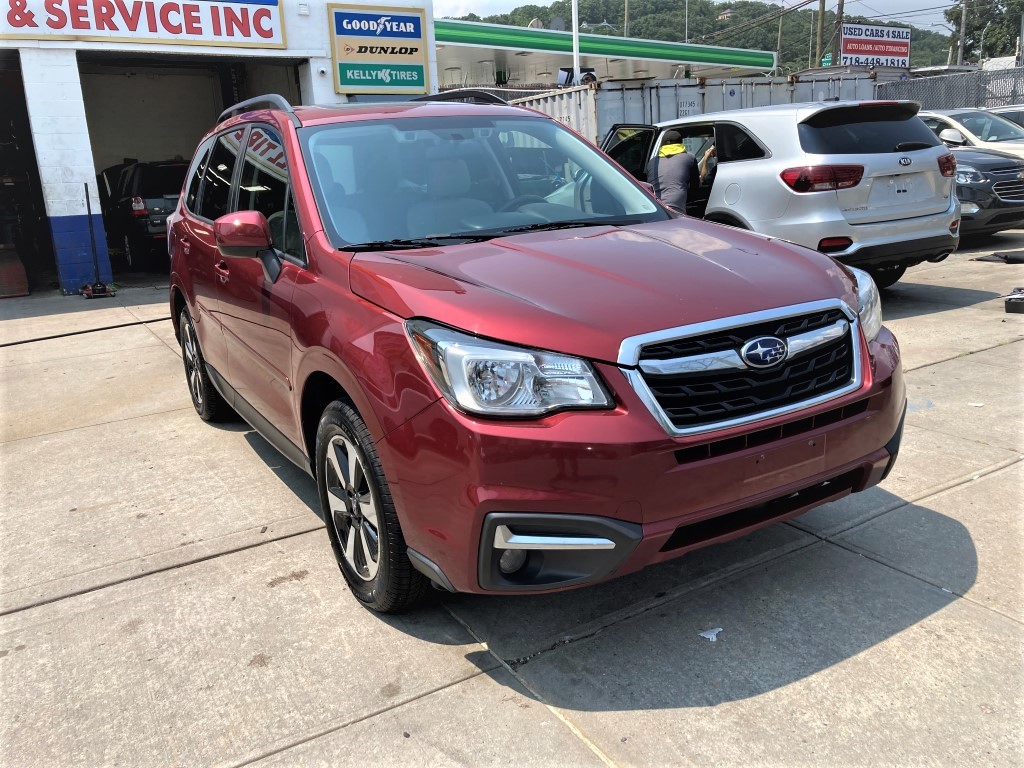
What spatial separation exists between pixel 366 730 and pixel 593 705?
0.69 metres

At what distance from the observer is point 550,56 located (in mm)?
33406

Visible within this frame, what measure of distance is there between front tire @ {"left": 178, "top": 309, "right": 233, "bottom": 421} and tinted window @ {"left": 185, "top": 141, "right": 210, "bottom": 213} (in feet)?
2.26

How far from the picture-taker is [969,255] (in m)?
10.5

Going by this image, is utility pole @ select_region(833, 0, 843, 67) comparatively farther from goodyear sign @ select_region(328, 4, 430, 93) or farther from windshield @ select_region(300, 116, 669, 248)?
windshield @ select_region(300, 116, 669, 248)

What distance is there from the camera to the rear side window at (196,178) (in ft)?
16.6

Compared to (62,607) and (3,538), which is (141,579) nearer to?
(62,607)

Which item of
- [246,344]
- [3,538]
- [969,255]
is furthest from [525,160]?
[969,255]

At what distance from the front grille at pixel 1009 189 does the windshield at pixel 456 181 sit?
26.3ft

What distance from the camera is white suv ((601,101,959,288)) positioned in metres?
6.68

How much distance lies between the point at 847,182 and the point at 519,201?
404cm

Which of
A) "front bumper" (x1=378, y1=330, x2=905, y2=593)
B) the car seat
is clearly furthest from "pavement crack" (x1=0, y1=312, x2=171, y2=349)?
"front bumper" (x1=378, y1=330, x2=905, y2=593)

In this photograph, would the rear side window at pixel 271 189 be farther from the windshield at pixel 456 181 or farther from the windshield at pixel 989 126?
the windshield at pixel 989 126

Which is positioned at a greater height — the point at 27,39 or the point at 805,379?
the point at 27,39

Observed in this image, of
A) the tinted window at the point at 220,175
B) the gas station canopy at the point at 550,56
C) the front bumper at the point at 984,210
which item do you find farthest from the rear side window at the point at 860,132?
the gas station canopy at the point at 550,56
